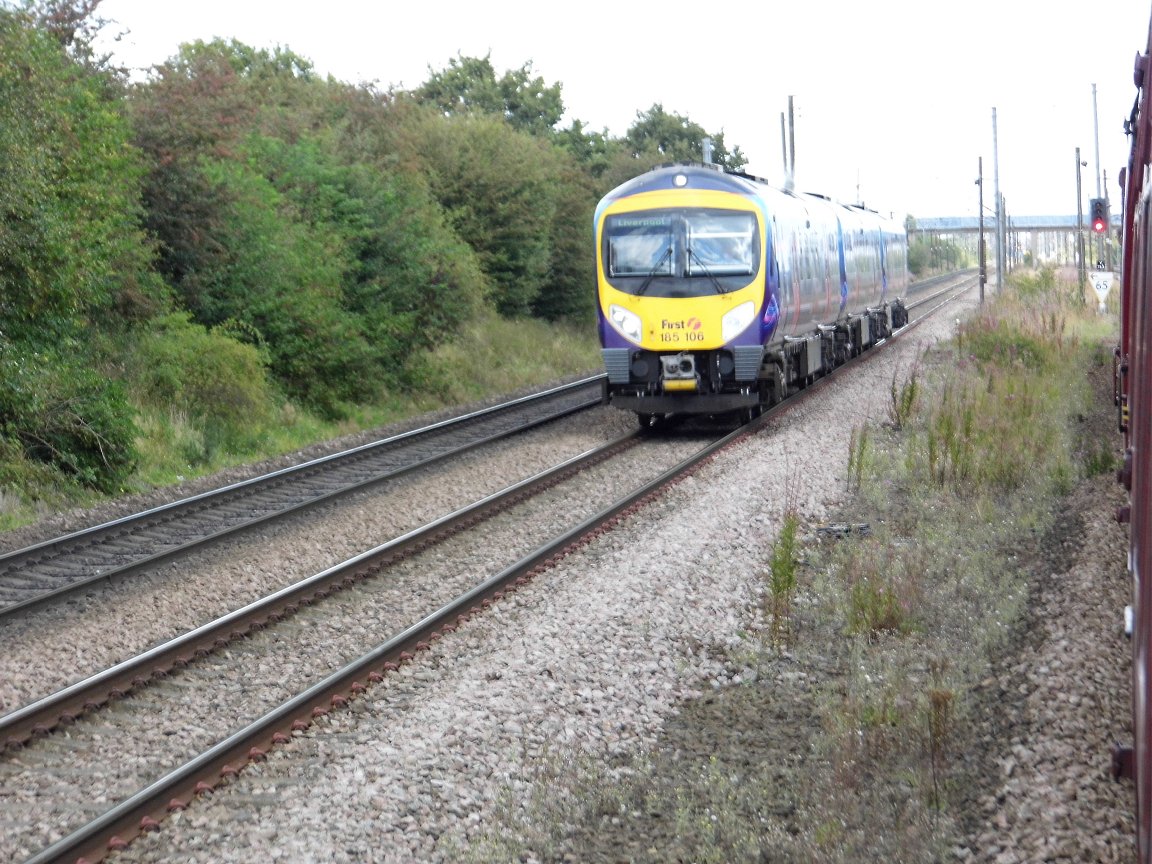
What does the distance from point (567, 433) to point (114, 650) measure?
9.96 m

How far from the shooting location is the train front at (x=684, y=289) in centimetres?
1603

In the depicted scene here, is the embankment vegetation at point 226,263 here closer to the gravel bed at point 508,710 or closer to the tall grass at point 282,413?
the tall grass at point 282,413

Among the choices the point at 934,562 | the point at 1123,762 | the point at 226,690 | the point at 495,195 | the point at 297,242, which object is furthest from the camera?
the point at 495,195

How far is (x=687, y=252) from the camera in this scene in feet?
53.1

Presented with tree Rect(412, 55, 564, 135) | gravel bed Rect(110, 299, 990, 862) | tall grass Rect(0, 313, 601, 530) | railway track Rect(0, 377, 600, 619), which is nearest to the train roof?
railway track Rect(0, 377, 600, 619)

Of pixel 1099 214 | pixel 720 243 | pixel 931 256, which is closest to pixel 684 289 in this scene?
pixel 720 243

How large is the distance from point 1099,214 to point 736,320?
14.4 meters

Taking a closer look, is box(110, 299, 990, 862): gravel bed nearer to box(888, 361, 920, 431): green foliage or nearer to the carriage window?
box(888, 361, 920, 431): green foliage

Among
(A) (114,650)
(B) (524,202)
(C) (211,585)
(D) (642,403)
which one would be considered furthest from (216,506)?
(B) (524,202)

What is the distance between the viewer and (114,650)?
8.12m

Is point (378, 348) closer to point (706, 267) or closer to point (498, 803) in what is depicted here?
point (706, 267)

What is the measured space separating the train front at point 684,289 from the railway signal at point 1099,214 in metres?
13.1

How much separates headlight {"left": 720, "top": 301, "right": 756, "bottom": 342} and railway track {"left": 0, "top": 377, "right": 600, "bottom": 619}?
324 cm

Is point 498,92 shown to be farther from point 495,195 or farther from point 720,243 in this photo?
point 720,243
